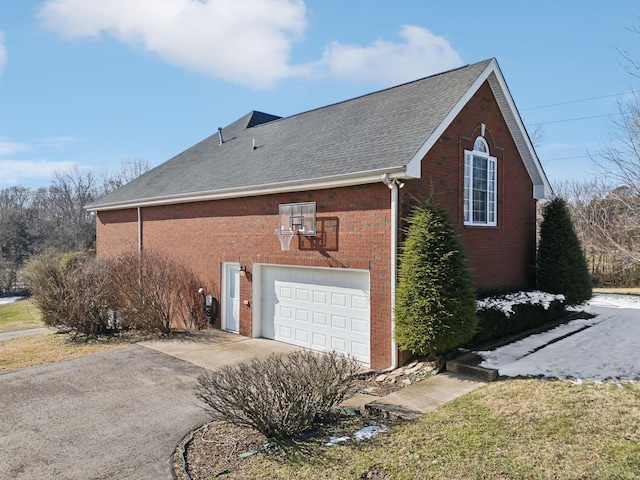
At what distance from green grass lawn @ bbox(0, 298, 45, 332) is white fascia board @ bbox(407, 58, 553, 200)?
12.8 metres

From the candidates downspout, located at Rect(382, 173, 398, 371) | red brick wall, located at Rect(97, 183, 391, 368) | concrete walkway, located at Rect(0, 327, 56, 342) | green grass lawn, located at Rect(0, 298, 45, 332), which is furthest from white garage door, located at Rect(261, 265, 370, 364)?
concrete walkway, located at Rect(0, 327, 56, 342)

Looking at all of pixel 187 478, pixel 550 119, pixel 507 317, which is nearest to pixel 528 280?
pixel 507 317

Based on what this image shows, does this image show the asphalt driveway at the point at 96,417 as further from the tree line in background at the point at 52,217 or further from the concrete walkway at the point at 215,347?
the tree line in background at the point at 52,217

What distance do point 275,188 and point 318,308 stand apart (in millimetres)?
3150

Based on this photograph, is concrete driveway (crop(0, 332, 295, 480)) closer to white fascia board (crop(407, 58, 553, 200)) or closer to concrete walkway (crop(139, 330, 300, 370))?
concrete walkway (crop(139, 330, 300, 370))

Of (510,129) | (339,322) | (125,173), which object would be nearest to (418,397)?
(339,322)

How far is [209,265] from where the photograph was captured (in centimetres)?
1348

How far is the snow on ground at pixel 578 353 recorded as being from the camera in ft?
24.9

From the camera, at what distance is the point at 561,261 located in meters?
12.2

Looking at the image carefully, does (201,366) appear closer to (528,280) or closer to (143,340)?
(143,340)

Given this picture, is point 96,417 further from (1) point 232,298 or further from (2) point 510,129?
(2) point 510,129

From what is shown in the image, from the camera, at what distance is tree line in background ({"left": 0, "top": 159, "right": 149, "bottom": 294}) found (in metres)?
36.0

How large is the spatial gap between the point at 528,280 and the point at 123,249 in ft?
48.0

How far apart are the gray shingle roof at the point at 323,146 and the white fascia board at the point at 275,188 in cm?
6
